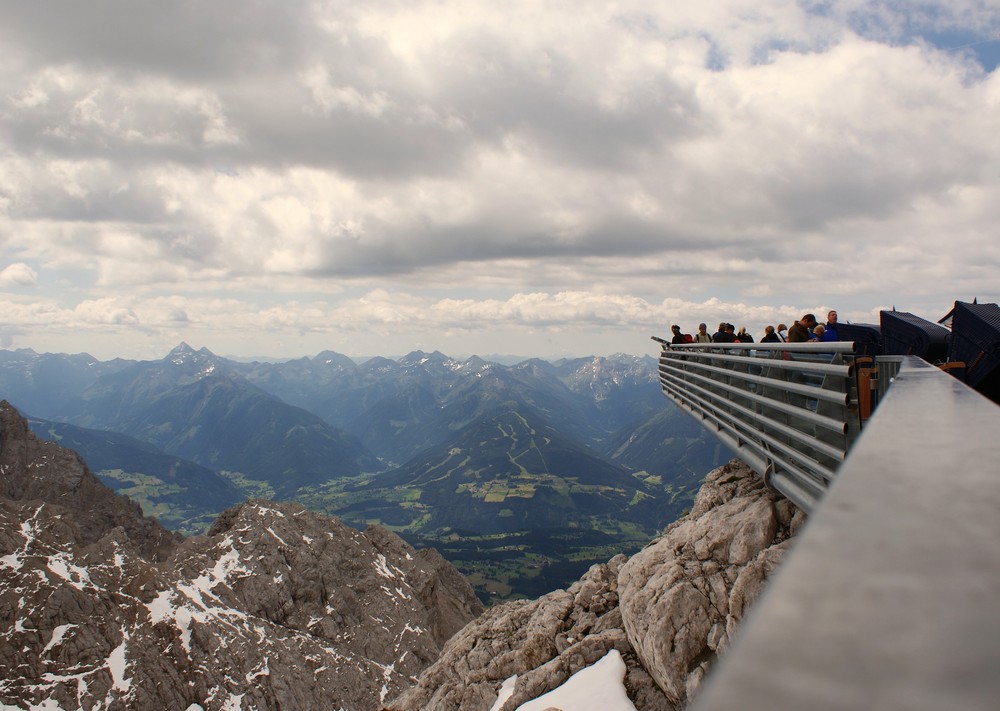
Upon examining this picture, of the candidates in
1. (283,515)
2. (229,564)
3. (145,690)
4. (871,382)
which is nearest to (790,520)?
(871,382)

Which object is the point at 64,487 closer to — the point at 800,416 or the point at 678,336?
the point at 678,336

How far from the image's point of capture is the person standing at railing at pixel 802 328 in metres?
11.5

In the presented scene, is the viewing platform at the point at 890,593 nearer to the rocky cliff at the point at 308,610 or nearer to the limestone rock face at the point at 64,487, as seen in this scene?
the rocky cliff at the point at 308,610

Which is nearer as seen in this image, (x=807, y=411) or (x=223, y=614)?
(x=807, y=411)

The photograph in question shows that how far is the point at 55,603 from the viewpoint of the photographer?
61.0 m

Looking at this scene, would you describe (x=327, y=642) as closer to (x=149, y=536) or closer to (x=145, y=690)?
(x=145, y=690)

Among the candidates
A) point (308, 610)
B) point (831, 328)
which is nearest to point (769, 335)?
point (831, 328)

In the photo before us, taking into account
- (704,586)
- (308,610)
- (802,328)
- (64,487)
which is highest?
(802,328)

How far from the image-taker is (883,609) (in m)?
1.10

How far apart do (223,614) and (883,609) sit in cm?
8097

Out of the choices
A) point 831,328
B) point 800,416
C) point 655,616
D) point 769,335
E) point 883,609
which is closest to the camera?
point 883,609

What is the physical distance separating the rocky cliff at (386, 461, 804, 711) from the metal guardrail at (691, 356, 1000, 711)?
7522mm

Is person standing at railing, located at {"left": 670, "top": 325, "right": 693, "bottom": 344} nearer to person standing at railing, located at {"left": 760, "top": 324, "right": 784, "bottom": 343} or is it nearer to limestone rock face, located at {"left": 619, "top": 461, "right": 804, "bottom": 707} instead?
person standing at railing, located at {"left": 760, "top": 324, "right": 784, "bottom": 343}

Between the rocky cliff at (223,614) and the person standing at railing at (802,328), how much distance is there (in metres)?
68.4
